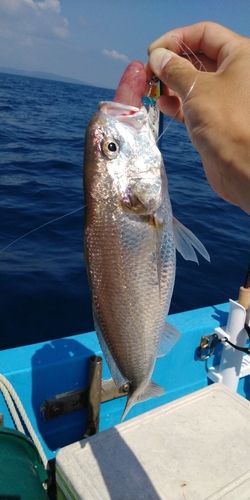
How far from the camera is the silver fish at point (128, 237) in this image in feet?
4.69

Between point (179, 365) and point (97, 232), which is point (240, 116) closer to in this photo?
point (97, 232)

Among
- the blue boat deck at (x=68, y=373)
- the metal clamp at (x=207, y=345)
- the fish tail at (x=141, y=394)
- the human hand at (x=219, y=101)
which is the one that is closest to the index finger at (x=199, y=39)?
the human hand at (x=219, y=101)

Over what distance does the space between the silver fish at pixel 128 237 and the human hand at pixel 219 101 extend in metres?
0.21

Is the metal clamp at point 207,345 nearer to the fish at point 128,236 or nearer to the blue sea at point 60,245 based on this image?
the blue sea at point 60,245

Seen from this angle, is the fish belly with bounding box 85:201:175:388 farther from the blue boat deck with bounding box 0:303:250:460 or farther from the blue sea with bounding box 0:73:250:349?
the blue boat deck with bounding box 0:303:250:460

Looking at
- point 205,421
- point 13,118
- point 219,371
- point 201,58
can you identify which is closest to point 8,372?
point 205,421

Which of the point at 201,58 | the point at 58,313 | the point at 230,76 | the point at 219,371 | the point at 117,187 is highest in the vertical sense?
the point at 201,58

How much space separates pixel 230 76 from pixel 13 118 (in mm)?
18722

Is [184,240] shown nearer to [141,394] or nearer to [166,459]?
[141,394]

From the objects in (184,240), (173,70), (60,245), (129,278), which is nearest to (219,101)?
(173,70)

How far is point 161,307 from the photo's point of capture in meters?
1.50

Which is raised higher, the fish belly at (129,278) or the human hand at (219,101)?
the human hand at (219,101)

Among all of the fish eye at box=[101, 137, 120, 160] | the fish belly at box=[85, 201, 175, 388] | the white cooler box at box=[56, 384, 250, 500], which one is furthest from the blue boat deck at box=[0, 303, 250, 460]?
the fish eye at box=[101, 137, 120, 160]

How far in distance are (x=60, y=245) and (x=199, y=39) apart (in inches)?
199
